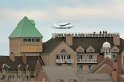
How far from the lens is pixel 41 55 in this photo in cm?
19050

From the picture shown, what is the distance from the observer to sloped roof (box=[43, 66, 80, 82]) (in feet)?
506

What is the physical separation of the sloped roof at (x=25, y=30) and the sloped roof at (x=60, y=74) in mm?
34765

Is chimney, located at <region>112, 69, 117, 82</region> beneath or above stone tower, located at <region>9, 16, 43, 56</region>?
beneath

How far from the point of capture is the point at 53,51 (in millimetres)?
189750

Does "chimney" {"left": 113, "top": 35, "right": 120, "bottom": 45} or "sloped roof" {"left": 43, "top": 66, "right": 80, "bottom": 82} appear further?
"chimney" {"left": 113, "top": 35, "right": 120, "bottom": 45}

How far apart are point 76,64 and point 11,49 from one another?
13226 millimetres

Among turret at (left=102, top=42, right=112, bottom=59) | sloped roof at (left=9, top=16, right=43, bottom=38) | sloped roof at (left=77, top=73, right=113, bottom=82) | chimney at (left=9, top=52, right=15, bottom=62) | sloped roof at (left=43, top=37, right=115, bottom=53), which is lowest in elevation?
sloped roof at (left=77, top=73, right=113, bottom=82)

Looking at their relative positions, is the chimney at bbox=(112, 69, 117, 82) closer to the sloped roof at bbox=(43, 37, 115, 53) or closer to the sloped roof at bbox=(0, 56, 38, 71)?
the sloped roof at bbox=(0, 56, 38, 71)

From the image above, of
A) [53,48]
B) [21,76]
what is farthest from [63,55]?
[21,76]

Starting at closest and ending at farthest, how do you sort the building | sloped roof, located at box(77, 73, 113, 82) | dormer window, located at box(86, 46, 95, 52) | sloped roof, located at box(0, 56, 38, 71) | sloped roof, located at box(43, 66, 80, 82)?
sloped roof, located at box(43, 66, 80, 82), sloped roof, located at box(77, 73, 113, 82), the building, sloped roof, located at box(0, 56, 38, 71), dormer window, located at box(86, 46, 95, 52)

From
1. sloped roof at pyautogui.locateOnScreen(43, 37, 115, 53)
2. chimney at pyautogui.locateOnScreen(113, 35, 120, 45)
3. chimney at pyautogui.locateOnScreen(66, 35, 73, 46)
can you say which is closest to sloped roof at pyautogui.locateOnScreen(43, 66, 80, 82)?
sloped roof at pyautogui.locateOnScreen(43, 37, 115, 53)

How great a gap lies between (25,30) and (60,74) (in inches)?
1553

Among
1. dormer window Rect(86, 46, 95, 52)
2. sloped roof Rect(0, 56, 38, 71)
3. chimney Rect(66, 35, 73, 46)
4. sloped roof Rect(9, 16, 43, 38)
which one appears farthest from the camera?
chimney Rect(66, 35, 73, 46)

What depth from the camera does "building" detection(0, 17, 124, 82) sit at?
183m
